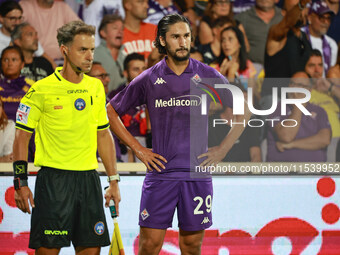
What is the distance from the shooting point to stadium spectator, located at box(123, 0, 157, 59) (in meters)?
6.34

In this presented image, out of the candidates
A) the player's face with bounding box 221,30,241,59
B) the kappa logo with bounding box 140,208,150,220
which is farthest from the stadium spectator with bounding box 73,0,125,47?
the kappa logo with bounding box 140,208,150,220

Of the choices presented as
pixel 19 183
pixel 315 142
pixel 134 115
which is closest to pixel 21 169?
pixel 19 183

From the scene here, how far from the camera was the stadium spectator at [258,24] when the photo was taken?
21.2ft

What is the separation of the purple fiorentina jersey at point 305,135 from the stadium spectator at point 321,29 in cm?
73

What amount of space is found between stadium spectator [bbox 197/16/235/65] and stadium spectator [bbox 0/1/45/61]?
6.24ft

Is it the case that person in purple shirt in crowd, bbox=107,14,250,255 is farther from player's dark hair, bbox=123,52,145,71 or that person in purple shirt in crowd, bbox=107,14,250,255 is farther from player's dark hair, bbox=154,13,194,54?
player's dark hair, bbox=123,52,145,71

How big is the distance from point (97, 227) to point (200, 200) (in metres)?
0.73

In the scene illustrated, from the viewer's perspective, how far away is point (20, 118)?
3.64 m

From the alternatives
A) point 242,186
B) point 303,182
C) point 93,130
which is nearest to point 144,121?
point 242,186

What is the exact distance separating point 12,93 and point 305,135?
11.1 feet

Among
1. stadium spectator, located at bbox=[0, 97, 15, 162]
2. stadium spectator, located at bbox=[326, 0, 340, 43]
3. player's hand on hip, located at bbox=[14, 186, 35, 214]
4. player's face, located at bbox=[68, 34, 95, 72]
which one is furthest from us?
stadium spectator, located at bbox=[326, 0, 340, 43]

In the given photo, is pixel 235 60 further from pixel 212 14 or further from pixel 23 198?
pixel 23 198

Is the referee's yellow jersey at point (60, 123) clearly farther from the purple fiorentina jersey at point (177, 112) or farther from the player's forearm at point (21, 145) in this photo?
the purple fiorentina jersey at point (177, 112)

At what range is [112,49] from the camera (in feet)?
20.8
